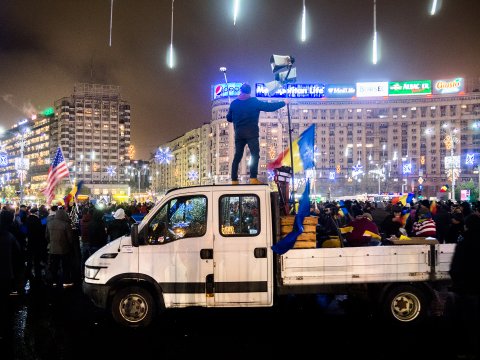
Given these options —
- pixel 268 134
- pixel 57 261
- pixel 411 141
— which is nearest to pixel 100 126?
pixel 268 134

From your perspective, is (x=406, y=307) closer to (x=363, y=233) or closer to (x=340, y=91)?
(x=363, y=233)

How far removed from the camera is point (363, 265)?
7.60 m

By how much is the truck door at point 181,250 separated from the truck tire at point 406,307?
10.1 feet

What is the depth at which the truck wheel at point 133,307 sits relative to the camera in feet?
25.6

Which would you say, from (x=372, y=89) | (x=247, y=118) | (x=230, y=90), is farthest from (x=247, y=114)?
(x=372, y=89)

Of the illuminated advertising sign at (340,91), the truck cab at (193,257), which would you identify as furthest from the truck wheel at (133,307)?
the illuminated advertising sign at (340,91)

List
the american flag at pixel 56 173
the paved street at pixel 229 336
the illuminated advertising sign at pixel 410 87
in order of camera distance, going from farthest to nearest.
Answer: the illuminated advertising sign at pixel 410 87
the american flag at pixel 56 173
the paved street at pixel 229 336

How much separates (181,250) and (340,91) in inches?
4905

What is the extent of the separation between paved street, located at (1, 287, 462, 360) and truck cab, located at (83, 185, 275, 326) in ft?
1.71

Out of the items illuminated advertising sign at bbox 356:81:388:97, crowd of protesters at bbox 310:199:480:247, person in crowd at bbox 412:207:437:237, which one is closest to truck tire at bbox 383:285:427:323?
crowd of protesters at bbox 310:199:480:247

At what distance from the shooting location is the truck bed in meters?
7.56

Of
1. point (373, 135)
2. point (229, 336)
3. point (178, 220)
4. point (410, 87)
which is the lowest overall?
point (229, 336)

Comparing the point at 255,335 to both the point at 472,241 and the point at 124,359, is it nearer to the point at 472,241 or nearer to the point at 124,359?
the point at 124,359

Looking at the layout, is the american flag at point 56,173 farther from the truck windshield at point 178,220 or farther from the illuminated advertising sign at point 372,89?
the illuminated advertising sign at point 372,89
